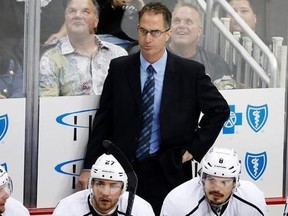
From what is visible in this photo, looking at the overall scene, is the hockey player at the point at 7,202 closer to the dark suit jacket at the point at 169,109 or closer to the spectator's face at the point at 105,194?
the spectator's face at the point at 105,194

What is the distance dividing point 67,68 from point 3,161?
703mm

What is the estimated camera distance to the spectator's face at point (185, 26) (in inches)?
340

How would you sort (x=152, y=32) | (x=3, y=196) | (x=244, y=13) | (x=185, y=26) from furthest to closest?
(x=244, y=13) → (x=185, y=26) → (x=152, y=32) → (x=3, y=196)

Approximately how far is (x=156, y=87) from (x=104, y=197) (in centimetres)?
116

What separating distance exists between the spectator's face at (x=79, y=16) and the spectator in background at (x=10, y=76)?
1.29 ft

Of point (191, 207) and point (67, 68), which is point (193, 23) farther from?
point (191, 207)

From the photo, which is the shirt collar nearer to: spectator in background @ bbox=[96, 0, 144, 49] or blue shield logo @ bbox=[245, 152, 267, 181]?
spectator in background @ bbox=[96, 0, 144, 49]

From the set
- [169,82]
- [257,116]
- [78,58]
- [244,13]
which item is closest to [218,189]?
[169,82]

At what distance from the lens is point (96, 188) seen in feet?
24.2

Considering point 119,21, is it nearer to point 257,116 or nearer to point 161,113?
point 161,113

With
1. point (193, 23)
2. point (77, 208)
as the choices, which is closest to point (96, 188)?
point (77, 208)

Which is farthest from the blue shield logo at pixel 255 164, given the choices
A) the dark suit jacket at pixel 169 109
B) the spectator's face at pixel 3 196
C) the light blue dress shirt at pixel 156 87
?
the spectator's face at pixel 3 196

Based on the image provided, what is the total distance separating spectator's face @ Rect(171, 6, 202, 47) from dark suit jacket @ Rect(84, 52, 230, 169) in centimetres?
36

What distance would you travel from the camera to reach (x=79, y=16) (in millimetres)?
8352
